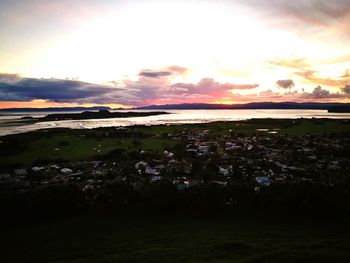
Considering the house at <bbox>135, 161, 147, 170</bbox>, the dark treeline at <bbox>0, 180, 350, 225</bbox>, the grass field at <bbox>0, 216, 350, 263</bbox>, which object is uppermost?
the house at <bbox>135, 161, 147, 170</bbox>

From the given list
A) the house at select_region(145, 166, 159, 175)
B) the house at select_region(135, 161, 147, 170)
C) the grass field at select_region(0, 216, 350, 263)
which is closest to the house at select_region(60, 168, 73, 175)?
the house at select_region(135, 161, 147, 170)

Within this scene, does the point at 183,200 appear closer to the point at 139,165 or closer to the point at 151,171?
the point at 151,171

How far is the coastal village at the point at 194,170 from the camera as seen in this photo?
18672mm

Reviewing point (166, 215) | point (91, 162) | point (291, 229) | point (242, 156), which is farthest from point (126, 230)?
point (242, 156)

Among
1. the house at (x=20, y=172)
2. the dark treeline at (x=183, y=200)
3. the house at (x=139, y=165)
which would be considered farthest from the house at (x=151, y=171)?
the house at (x=20, y=172)

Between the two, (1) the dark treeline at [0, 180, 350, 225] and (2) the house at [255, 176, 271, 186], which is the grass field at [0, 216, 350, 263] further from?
(2) the house at [255, 176, 271, 186]

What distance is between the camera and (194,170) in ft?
72.1

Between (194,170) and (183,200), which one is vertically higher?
(194,170)

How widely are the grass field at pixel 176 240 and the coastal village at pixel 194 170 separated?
283cm

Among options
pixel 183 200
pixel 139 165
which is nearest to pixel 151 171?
pixel 139 165

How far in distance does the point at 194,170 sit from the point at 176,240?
10.2 m

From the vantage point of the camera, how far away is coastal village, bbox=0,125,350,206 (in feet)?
61.3

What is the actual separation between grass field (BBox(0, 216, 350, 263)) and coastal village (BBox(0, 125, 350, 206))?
2831 millimetres

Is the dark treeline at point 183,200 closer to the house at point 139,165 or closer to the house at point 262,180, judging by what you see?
the house at point 262,180
